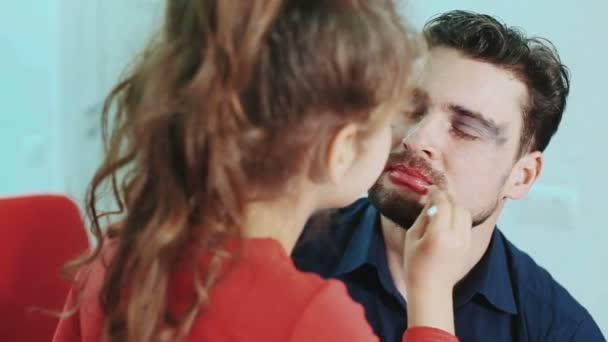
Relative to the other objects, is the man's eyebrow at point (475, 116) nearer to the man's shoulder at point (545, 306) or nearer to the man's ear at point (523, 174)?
the man's ear at point (523, 174)

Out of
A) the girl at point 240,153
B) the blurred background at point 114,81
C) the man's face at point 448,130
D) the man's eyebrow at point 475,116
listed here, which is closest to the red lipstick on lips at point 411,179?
the man's face at point 448,130

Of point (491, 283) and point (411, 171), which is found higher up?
point (411, 171)

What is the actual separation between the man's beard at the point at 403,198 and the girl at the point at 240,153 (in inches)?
13.6

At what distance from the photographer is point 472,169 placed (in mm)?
1056

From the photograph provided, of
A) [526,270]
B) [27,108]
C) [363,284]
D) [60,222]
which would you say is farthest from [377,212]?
[27,108]

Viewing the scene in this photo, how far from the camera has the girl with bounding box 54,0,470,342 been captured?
572mm

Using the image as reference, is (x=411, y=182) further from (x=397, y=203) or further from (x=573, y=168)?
(x=573, y=168)

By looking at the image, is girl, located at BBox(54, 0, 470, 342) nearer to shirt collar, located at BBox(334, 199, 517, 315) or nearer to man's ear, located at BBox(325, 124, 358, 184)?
man's ear, located at BBox(325, 124, 358, 184)

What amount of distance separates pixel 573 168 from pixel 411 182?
522mm

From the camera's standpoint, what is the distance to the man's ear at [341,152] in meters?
0.63

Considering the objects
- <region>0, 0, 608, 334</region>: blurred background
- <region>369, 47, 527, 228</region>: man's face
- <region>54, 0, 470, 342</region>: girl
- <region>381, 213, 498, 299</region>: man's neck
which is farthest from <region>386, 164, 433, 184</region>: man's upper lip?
<region>54, 0, 470, 342</region>: girl

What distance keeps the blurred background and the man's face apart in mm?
116

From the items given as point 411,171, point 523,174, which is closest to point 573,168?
point 523,174

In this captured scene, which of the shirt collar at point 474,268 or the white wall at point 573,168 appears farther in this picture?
the white wall at point 573,168
